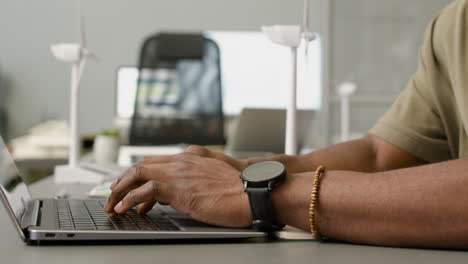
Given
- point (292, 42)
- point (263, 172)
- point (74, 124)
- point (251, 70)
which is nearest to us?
point (263, 172)

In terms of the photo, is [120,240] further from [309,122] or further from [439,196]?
[309,122]

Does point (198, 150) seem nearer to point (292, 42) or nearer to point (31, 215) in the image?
point (31, 215)

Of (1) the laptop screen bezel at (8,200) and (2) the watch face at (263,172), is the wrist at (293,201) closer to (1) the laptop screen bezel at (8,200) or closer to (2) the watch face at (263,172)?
(2) the watch face at (263,172)

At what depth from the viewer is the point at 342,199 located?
0.65 meters

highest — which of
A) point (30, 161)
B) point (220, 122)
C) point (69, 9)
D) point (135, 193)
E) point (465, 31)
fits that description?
point (69, 9)

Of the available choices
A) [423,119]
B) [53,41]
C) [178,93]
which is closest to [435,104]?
[423,119]

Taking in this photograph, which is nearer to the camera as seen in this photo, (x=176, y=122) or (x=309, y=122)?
(x=309, y=122)

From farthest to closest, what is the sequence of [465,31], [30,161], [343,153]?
[30,161] < [343,153] < [465,31]

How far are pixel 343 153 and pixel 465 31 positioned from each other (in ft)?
1.08

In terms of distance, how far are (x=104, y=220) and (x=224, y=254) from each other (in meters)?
0.19

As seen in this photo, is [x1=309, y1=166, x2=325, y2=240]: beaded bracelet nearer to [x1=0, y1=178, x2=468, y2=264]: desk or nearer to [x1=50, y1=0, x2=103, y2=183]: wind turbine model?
[x1=0, y1=178, x2=468, y2=264]: desk

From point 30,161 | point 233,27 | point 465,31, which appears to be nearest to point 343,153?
point 465,31

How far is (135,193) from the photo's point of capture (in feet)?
2.40

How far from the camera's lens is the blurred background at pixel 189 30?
4.80 metres
